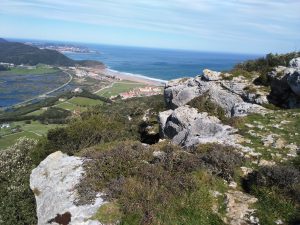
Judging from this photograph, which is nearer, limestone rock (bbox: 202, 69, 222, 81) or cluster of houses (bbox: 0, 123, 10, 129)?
limestone rock (bbox: 202, 69, 222, 81)

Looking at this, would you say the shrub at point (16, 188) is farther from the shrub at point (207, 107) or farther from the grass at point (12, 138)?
the grass at point (12, 138)

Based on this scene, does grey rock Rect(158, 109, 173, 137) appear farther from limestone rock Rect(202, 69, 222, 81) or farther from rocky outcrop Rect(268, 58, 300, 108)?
rocky outcrop Rect(268, 58, 300, 108)

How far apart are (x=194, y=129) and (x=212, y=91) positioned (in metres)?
8.28

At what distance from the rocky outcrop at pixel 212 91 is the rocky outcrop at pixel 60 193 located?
13.6 m

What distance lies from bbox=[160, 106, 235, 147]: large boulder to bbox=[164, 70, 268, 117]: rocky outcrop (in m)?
2.84

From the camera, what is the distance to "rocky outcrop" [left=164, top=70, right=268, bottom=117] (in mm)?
28547

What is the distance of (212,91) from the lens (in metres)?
29.5

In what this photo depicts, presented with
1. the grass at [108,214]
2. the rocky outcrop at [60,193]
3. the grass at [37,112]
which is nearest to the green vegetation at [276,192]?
the grass at [108,214]

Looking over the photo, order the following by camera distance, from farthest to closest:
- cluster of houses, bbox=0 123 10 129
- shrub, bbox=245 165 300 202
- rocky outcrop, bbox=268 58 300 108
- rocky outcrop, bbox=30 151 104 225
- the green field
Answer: cluster of houses, bbox=0 123 10 129, the green field, rocky outcrop, bbox=268 58 300 108, shrub, bbox=245 165 300 202, rocky outcrop, bbox=30 151 104 225

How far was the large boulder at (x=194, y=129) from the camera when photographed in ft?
60.3

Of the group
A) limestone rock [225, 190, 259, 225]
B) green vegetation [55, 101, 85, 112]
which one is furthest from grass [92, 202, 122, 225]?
green vegetation [55, 101, 85, 112]

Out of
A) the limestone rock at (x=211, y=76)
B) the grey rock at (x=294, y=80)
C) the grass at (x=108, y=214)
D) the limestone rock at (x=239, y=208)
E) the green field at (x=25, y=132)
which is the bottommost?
the green field at (x=25, y=132)

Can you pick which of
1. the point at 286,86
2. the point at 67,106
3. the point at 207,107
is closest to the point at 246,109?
the point at 207,107

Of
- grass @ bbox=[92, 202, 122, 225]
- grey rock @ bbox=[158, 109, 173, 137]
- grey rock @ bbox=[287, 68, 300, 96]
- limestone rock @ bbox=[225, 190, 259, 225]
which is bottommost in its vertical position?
grey rock @ bbox=[158, 109, 173, 137]
